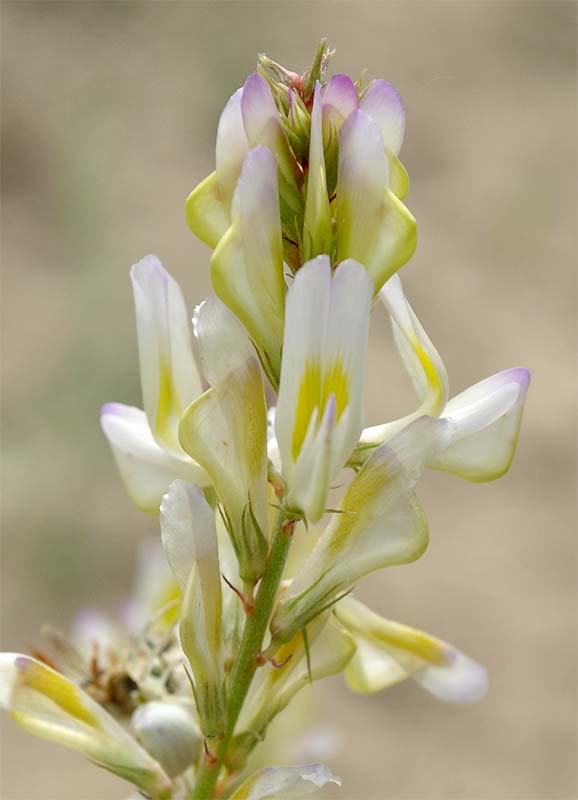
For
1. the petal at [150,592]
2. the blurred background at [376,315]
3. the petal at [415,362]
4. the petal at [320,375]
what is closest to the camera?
the petal at [320,375]

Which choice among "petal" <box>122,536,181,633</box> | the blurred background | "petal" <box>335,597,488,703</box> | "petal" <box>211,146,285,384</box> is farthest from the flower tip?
the blurred background

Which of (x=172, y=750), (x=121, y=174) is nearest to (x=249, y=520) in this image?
(x=172, y=750)


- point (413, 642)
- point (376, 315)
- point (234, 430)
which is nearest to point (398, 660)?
point (413, 642)

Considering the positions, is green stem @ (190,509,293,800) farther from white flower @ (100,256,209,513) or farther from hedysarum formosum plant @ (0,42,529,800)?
white flower @ (100,256,209,513)

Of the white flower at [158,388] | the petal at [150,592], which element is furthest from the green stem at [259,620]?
the petal at [150,592]

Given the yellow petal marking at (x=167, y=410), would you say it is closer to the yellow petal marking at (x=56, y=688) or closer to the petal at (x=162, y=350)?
the petal at (x=162, y=350)
